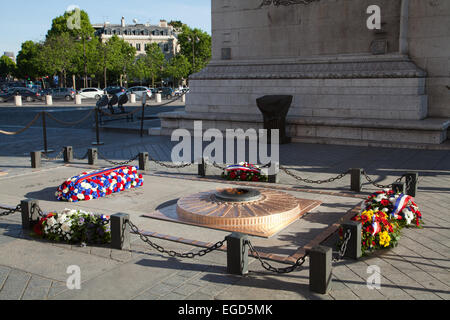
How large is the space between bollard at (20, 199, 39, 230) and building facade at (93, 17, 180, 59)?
93776mm

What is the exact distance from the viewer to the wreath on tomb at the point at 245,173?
32.8 ft

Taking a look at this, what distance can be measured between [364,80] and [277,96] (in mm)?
2752

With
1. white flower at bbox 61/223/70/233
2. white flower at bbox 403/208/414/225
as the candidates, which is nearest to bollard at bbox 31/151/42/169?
white flower at bbox 61/223/70/233

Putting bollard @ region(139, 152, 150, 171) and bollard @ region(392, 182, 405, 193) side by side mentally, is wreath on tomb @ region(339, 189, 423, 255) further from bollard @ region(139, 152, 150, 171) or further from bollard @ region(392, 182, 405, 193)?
bollard @ region(139, 152, 150, 171)

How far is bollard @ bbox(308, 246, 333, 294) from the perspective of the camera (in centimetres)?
468

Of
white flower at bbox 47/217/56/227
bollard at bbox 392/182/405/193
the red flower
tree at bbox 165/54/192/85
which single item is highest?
tree at bbox 165/54/192/85

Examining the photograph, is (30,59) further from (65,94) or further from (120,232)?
(120,232)

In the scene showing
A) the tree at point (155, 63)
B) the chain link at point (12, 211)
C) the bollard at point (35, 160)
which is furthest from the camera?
the tree at point (155, 63)

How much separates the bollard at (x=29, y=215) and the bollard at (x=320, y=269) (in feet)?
14.0

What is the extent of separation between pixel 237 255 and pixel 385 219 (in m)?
2.18

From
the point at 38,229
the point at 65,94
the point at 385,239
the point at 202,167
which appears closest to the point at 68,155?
the point at 202,167

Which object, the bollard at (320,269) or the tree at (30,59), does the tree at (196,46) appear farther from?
the bollard at (320,269)

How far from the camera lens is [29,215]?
6840mm

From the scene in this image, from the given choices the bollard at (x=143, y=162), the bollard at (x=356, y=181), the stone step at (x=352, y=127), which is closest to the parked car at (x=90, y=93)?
the stone step at (x=352, y=127)
